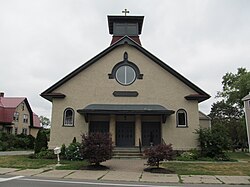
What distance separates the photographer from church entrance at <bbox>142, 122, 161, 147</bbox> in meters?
20.9

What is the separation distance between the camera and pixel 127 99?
67.7 feet

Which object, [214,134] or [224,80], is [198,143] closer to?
[214,134]

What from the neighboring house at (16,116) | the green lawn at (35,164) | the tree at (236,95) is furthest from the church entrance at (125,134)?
the neighboring house at (16,116)

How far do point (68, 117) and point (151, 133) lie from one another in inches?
264

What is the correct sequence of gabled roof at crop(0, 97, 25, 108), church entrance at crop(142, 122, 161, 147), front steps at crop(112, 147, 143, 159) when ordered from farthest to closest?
gabled roof at crop(0, 97, 25, 108) → church entrance at crop(142, 122, 161, 147) → front steps at crop(112, 147, 143, 159)

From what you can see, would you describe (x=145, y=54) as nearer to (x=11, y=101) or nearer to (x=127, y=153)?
(x=127, y=153)

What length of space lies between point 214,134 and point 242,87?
17.6m

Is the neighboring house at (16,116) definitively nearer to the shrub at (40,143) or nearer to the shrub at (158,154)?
the shrub at (40,143)

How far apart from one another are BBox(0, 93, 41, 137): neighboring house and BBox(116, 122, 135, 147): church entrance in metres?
24.3

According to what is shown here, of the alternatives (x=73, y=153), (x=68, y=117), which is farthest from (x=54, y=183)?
(x=68, y=117)

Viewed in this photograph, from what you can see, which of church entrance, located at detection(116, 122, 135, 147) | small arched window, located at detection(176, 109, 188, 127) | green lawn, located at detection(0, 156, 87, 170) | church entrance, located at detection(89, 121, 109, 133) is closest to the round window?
church entrance, located at detection(116, 122, 135, 147)

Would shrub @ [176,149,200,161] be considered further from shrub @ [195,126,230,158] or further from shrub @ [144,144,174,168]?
shrub @ [144,144,174,168]

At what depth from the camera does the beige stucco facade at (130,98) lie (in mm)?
20203

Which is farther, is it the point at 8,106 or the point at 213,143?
the point at 8,106
